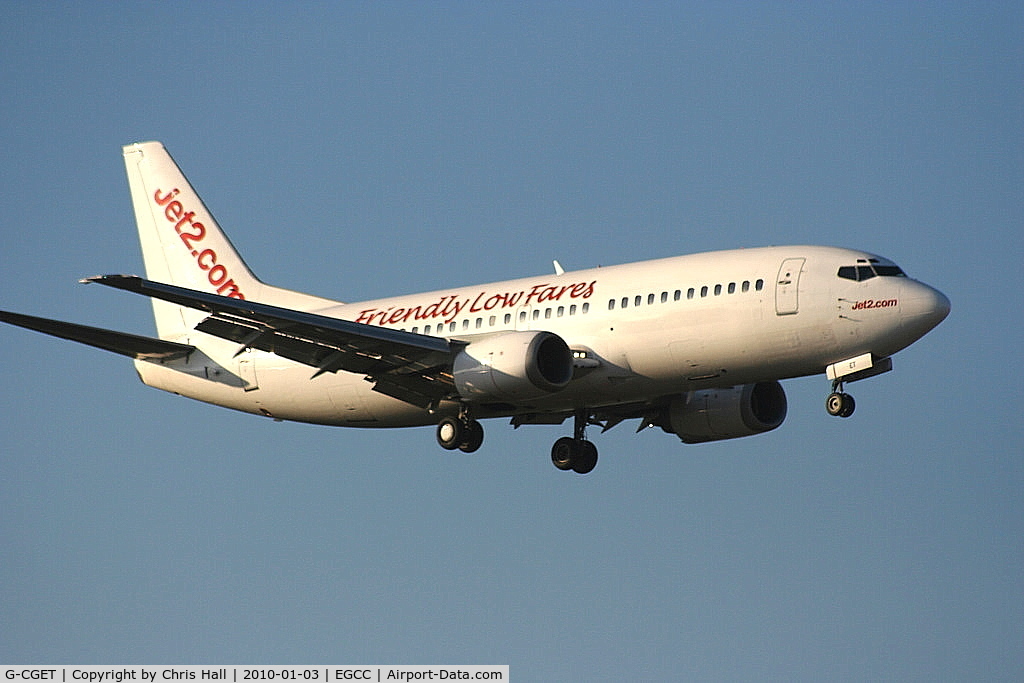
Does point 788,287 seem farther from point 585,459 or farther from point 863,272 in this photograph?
point 585,459

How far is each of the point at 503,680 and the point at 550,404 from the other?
1163cm

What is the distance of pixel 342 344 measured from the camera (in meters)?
44.8

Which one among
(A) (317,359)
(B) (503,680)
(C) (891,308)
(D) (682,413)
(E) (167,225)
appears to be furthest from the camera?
(E) (167,225)

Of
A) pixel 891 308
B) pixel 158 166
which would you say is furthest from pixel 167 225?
pixel 891 308

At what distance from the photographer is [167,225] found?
5616 centimetres

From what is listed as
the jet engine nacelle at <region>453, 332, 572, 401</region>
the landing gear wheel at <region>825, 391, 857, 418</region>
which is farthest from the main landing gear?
the jet engine nacelle at <region>453, 332, 572, 401</region>

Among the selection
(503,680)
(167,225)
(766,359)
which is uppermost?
(167,225)

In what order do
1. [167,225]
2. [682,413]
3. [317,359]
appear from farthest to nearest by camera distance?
[167,225] < [682,413] < [317,359]

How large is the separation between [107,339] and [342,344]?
8294mm

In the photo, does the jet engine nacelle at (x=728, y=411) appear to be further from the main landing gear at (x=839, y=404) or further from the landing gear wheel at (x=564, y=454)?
the main landing gear at (x=839, y=404)

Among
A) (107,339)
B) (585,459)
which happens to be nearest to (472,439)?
(585,459)

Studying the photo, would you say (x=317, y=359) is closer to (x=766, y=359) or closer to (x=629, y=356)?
(x=629, y=356)

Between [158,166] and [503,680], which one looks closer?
[503,680]

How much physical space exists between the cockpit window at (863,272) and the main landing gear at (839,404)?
2.52m
